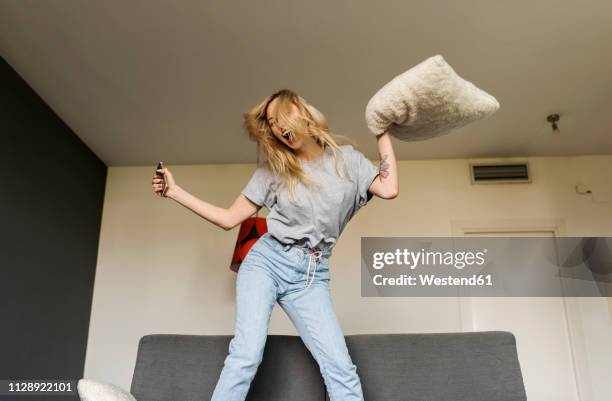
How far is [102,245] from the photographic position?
4086 mm

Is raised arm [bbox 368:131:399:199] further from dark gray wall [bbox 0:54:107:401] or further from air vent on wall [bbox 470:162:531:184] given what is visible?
air vent on wall [bbox 470:162:531:184]

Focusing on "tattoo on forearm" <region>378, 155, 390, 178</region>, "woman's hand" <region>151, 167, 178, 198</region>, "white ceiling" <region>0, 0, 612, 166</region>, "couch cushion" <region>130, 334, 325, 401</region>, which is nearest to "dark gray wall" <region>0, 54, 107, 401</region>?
"white ceiling" <region>0, 0, 612, 166</region>

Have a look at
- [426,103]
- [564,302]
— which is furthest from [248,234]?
[564,302]

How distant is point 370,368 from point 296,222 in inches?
21.6

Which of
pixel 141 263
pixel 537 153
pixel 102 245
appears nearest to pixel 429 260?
pixel 537 153

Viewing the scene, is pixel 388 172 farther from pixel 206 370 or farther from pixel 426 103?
pixel 206 370

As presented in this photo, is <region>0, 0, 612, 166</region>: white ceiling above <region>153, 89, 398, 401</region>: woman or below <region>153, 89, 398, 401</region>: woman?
above

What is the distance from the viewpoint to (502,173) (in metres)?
4.04

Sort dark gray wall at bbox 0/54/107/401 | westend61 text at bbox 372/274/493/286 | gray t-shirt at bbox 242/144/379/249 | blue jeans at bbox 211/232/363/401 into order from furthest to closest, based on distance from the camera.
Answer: westend61 text at bbox 372/274/493/286 → dark gray wall at bbox 0/54/107/401 → gray t-shirt at bbox 242/144/379/249 → blue jeans at bbox 211/232/363/401

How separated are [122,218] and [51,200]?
2.73 feet

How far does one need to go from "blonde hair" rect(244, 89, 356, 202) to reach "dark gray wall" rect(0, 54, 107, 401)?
74.8 inches

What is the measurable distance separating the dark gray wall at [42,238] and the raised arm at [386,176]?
7.34 feet

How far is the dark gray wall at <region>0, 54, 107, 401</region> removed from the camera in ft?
9.33

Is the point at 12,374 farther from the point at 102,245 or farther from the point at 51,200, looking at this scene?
the point at 102,245
